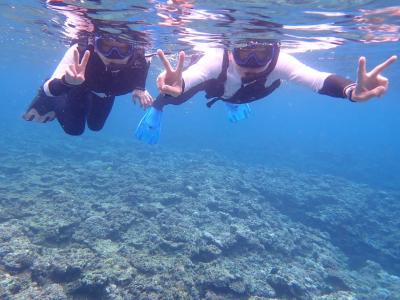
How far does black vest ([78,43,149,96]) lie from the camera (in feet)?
24.6

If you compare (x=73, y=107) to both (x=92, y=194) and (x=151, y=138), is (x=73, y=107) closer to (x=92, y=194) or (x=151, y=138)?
Answer: (x=151, y=138)

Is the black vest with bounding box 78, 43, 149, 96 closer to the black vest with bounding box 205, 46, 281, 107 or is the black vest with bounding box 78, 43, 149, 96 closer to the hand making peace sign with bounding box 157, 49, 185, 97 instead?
the black vest with bounding box 205, 46, 281, 107

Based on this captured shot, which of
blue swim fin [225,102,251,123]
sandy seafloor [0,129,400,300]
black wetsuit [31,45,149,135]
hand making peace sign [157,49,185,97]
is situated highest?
hand making peace sign [157,49,185,97]

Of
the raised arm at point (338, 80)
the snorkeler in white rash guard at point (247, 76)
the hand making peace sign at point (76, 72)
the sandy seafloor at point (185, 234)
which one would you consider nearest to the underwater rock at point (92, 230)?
the sandy seafloor at point (185, 234)

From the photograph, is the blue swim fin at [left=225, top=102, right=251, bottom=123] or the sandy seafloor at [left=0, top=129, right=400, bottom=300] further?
the blue swim fin at [left=225, top=102, right=251, bottom=123]

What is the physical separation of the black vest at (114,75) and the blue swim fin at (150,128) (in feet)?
3.95

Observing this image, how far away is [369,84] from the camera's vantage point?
494cm

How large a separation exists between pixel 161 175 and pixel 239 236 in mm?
8577

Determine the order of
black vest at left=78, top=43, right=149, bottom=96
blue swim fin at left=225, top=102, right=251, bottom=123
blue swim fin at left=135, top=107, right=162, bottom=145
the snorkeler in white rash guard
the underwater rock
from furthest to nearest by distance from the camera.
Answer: the underwater rock → blue swim fin at left=225, top=102, right=251, bottom=123 → black vest at left=78, top=43, right=149, bottom=96 → blue swim fin at left=135, top=107, right=162, bottom=145 → the snorkeler in white rash guard

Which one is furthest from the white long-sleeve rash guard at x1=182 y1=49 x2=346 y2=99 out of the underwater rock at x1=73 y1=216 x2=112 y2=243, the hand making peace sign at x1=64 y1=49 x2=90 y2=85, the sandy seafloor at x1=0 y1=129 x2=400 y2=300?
the underwater rock at x1=73 y1=216 x2=112 y2=243

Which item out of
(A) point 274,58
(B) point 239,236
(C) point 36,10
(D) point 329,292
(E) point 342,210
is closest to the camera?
(A) point 274,58

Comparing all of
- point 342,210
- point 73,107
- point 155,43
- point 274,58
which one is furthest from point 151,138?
point 342,210

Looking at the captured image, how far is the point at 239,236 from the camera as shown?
12336 millimetres

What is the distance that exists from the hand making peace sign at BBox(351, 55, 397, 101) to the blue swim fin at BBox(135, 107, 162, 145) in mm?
3978
